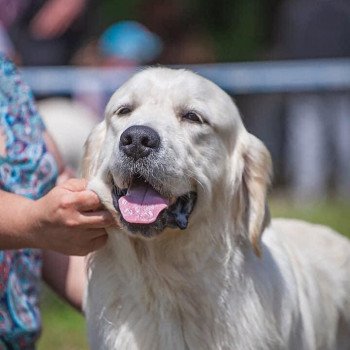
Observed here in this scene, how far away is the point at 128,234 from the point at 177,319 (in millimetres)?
424

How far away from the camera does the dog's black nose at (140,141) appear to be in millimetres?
4469

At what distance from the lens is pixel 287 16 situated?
45.4ft

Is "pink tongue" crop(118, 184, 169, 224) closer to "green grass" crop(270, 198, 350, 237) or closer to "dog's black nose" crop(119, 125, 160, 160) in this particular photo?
"dog's black nose" crop(119, 125, 160, 160)

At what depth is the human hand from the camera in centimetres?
453

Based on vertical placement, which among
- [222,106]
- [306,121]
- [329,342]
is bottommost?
[306,121]

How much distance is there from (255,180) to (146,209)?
659mm

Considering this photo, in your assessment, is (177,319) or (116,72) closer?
(177,319)

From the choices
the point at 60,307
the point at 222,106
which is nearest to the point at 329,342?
the point at 222,106

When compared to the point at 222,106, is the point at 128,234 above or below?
below

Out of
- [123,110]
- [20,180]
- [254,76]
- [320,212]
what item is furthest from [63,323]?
[254,76]

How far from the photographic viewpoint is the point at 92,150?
5004 millimetres

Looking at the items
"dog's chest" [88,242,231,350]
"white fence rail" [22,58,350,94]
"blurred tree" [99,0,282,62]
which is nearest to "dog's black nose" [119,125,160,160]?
"dog's chest" [88,242,231,350]

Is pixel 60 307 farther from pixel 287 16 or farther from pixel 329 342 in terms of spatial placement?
pixel 287 16

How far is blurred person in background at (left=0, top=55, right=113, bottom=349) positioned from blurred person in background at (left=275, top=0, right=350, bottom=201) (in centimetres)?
686
